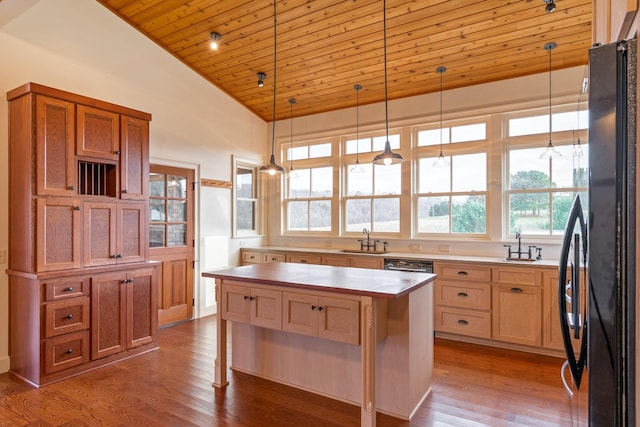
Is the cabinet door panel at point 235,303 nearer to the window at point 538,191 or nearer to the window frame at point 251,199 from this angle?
the window frame at point 251,199

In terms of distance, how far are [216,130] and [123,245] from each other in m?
2.36

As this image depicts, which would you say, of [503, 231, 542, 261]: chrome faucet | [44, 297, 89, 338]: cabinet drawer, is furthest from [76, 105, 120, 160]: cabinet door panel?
[503, 231, 542, 261]: chrome faucet

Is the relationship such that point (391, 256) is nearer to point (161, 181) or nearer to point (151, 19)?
point (161, 181)

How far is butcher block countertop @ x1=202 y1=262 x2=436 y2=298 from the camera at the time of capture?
2.29 metres

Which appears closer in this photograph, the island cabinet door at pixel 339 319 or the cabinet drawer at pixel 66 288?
the island cabinet door at pixel 339 319

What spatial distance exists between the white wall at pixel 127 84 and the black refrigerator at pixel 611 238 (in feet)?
12.7

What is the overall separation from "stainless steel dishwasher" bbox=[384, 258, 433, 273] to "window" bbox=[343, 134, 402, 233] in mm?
829

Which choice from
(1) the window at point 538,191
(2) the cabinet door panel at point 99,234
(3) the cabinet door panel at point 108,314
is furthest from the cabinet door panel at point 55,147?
(1) the window at point 538,191

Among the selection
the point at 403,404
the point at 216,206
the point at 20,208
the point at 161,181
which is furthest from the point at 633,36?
the point at 216,206

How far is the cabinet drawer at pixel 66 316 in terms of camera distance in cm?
296

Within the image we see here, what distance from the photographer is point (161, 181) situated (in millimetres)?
4539

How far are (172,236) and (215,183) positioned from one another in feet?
3.32

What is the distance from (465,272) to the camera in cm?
396

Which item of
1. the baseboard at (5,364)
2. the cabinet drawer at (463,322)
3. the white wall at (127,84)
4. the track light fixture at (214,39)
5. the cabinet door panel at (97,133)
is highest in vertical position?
the track light fixture at (214,39)
